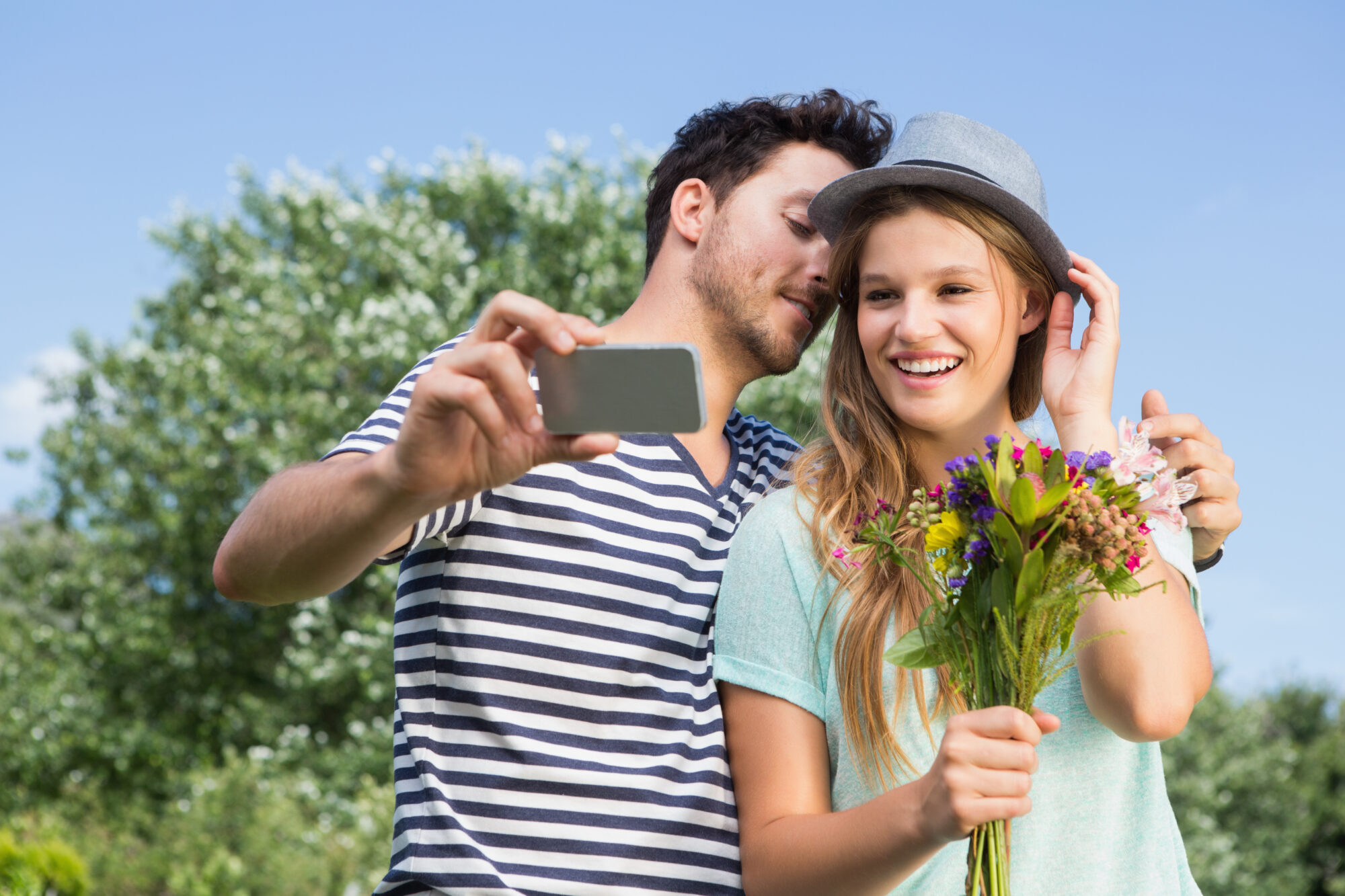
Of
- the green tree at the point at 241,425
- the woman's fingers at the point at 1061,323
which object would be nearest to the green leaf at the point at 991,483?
the woman's fingers at the point at 1061,323

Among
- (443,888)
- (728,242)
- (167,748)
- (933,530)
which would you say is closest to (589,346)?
(933,530)

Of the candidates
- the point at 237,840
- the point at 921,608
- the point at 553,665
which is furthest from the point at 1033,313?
the point at 237,840

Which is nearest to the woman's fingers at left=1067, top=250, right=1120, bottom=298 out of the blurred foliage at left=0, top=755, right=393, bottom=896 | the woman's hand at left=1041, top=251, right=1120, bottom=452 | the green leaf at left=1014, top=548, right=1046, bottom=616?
the woman's hand at left=1041, top=251, right=1120, bottom=452

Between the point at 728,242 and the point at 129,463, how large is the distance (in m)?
11.5

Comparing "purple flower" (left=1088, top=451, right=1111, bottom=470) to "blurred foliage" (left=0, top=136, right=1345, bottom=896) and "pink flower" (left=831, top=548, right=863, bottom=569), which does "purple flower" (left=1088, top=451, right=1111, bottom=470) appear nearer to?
"pink flower" (left=831, top=548, right=863, bottom=569)

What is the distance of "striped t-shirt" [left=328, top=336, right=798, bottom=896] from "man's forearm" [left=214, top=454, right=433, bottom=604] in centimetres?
25

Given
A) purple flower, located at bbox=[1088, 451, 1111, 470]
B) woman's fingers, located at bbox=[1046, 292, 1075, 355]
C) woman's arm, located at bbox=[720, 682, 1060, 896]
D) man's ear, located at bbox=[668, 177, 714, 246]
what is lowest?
woman's arm, located at bbox=[720, 682, 1060, 896]

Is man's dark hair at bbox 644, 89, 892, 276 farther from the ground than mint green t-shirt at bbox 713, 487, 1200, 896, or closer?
farther from the ground

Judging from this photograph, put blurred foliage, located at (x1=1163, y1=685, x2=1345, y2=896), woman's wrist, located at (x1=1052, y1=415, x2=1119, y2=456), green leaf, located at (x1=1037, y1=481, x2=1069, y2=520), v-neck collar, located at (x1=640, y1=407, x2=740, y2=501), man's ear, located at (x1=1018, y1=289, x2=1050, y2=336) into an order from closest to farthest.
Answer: green leaf, located at (x1=1037, y1=481, x2=1069, y2=520) → woman's wrist, located at (x1=1052, y1=415, x2=1119, y2=456) → man's ear, located at (x1=1018, y1=289, x2=1050, y2=336) → v-neck collar, located at (x1=640, y1=407, x2=740, y2=501) → blurred foliage, located at (x1=1163, y1=685, x2=1345, y2=896)

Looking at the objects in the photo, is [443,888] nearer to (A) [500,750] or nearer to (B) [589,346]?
(A) [500,750]

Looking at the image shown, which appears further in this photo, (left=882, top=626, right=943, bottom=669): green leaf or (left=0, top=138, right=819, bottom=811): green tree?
(left=0, top=138, right=819, bottom=811): green tree

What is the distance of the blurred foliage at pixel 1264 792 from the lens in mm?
12422

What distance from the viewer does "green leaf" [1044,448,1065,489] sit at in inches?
69.9

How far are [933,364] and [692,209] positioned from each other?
1252mm
